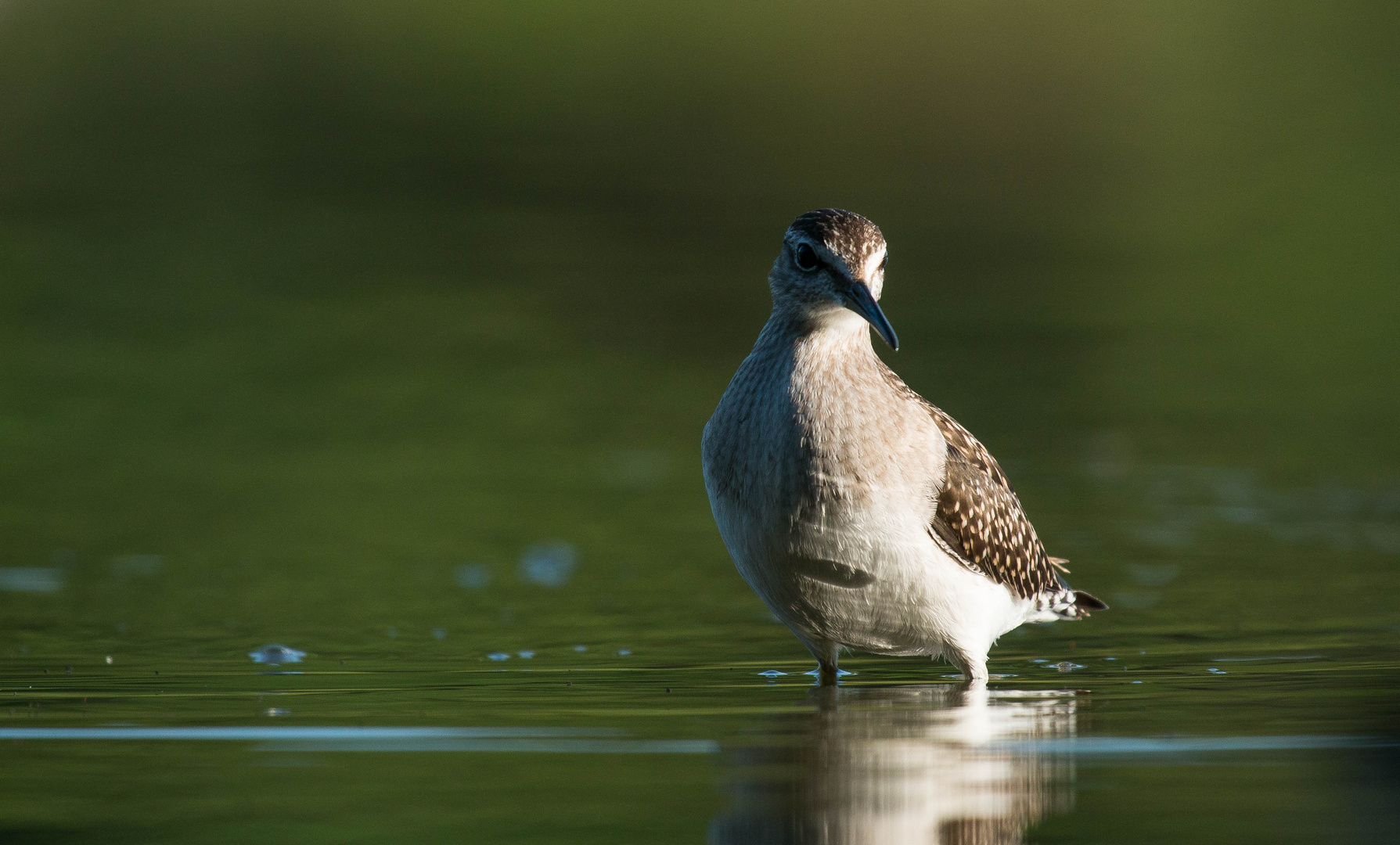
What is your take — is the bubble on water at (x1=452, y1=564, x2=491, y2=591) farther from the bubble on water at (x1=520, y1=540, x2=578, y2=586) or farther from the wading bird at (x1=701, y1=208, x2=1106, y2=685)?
the wading bird at (x1=701, y1=208, x2=1106, y2=685)

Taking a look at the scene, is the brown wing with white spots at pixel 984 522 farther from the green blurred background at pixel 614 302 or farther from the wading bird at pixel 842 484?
the green blurred background at pixel 614 302

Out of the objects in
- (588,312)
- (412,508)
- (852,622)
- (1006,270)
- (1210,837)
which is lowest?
(1210,837)

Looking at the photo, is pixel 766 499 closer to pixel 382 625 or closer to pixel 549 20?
pixel 382 625

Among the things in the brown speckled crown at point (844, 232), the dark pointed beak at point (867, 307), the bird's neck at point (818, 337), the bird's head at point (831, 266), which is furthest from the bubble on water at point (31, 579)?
the dark pointed beak at point (867, 307)

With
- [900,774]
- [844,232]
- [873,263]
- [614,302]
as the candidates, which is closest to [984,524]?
[873,263]

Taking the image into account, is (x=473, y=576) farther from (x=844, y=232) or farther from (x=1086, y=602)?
(x=844, y=232)

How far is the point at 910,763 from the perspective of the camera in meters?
5.44

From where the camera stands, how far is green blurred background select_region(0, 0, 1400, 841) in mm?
9453

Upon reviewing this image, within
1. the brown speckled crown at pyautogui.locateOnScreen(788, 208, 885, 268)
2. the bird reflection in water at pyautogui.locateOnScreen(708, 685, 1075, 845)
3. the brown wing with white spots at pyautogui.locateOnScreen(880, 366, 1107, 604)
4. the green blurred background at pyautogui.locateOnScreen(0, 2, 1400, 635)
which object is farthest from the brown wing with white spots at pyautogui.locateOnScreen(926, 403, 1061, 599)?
the green blurred background at pyautogui.locateOnScreen(0, 2, 1400, 635)

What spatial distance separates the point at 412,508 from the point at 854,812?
7.24m

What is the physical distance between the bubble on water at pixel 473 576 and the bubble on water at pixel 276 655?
1824mm

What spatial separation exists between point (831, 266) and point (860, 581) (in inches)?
45.4

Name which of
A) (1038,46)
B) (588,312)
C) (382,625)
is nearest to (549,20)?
(1038,46)

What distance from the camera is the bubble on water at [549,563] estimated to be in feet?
32.0
